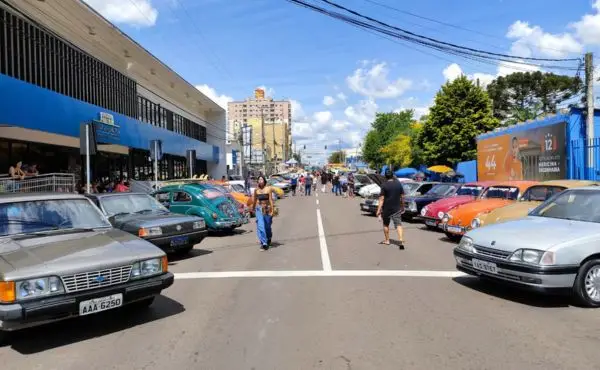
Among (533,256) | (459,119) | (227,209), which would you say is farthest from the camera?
(459,119)

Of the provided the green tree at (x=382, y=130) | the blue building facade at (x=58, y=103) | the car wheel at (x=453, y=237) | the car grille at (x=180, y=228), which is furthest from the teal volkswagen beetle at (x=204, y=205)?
the green tree at (x=382, y=130)

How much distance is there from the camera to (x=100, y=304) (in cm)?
498

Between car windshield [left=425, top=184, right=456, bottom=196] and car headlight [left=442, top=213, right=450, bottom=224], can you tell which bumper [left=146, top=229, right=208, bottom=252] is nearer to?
car headlight [left=442, top=213, right=450, bottom=224]

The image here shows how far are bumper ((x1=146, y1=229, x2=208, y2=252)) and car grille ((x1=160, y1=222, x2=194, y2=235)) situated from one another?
0.26 feet

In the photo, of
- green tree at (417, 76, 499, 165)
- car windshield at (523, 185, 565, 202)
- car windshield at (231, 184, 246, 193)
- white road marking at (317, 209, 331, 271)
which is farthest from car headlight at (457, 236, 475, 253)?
green tree at (417, 76, 499, 165)

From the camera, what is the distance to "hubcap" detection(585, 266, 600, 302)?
20.0ft

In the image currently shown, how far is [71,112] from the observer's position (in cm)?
1694

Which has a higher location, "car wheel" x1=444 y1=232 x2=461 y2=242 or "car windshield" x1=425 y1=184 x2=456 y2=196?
"car windshield" x1=425 y1=184 x2=456 y2=196

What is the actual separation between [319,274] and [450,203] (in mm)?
6920

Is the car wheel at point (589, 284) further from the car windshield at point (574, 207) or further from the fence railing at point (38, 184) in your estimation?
the fence railing at point (38, 184)

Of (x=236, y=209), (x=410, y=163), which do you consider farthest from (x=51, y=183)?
(x=410, y=163)

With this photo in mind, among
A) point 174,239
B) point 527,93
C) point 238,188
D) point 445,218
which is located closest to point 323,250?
point 174,239

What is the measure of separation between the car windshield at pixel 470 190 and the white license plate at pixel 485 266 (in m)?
7.61

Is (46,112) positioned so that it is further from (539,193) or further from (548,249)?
(548,249)
